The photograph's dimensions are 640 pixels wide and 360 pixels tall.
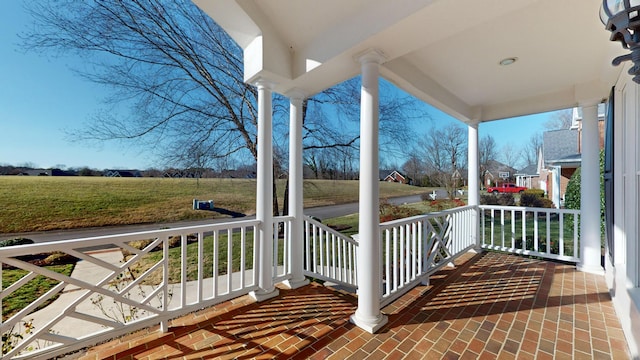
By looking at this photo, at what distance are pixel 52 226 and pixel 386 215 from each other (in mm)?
7627

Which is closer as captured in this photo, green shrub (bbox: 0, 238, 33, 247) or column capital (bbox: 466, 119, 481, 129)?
green shrub (bbox: 0, 238, 33, 247)

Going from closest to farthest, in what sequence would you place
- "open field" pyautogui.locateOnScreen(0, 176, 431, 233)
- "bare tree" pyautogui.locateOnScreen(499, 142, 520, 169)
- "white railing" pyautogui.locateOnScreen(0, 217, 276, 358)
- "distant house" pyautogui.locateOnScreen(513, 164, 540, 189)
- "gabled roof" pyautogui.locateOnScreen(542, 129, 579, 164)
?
"white railing" pyautogui.locateOnScreen(0, 217, 276, 358), "open field" pyautogui.locateOnScreen(0, 176, 431, 233), "gabled roof" pyautogui.locateOnScreen(542, 129, 579, 164), "bare tree" pyautogui.locateOnScreen(499, 142, 520, 169), "distant house" pyautogui.locateOnScreen(513, 164, 540, 189)

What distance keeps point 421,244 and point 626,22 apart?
269cm

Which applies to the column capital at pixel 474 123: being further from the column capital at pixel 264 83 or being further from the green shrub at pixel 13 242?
the green shrub at pixel 13 242

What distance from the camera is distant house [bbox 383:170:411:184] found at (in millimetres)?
8288

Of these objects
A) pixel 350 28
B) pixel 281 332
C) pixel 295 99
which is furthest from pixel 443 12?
pixel 281 332

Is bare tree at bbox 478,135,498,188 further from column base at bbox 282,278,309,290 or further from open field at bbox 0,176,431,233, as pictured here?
column base at bbox 282,278,309,290

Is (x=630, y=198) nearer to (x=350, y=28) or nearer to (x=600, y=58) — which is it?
(x=600, y=58)

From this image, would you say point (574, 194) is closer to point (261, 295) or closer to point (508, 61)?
point (508, 61)

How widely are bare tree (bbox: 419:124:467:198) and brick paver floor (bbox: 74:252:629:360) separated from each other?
7276 mm

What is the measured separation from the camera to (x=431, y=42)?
210cm

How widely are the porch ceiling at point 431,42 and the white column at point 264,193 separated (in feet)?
1.06

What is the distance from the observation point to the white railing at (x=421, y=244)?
113 inches

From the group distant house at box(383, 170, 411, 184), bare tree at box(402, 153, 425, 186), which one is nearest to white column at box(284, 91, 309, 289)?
distant house at box(383, 170, 411, 184)
